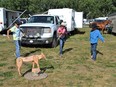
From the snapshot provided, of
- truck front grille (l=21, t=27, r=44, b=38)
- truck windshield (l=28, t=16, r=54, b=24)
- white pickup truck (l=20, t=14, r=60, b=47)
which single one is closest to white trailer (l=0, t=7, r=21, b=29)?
truck windshield (l=28, t=16, r=54, b=24)

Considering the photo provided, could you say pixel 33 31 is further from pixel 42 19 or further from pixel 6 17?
pixel 6 17

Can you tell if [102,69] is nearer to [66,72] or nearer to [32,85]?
[66,72]

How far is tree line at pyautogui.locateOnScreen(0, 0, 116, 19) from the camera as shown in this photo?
61.1 metres

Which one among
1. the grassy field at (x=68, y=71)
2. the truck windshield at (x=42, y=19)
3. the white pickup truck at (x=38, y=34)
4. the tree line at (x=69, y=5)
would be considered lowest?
the grassy field at (x=68, y=71)

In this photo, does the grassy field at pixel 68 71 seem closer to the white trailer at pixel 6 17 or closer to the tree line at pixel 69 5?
the white trailer at pixel 6 17

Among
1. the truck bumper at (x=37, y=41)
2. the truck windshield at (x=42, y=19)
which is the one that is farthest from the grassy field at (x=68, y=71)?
the truck windshield at (x=42, y=19)

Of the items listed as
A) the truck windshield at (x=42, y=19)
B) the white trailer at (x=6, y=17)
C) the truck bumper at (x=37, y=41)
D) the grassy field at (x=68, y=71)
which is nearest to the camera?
the grassy field at (x=68, y=71)

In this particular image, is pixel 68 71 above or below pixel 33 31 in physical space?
below

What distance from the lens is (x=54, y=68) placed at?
387 inches

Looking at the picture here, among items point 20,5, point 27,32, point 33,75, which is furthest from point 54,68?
point 20,5

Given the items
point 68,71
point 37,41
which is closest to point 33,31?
point 37,41

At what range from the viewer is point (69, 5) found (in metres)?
70.9

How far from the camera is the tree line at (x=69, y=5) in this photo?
61.1 m

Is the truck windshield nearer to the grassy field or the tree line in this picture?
the grassy field
